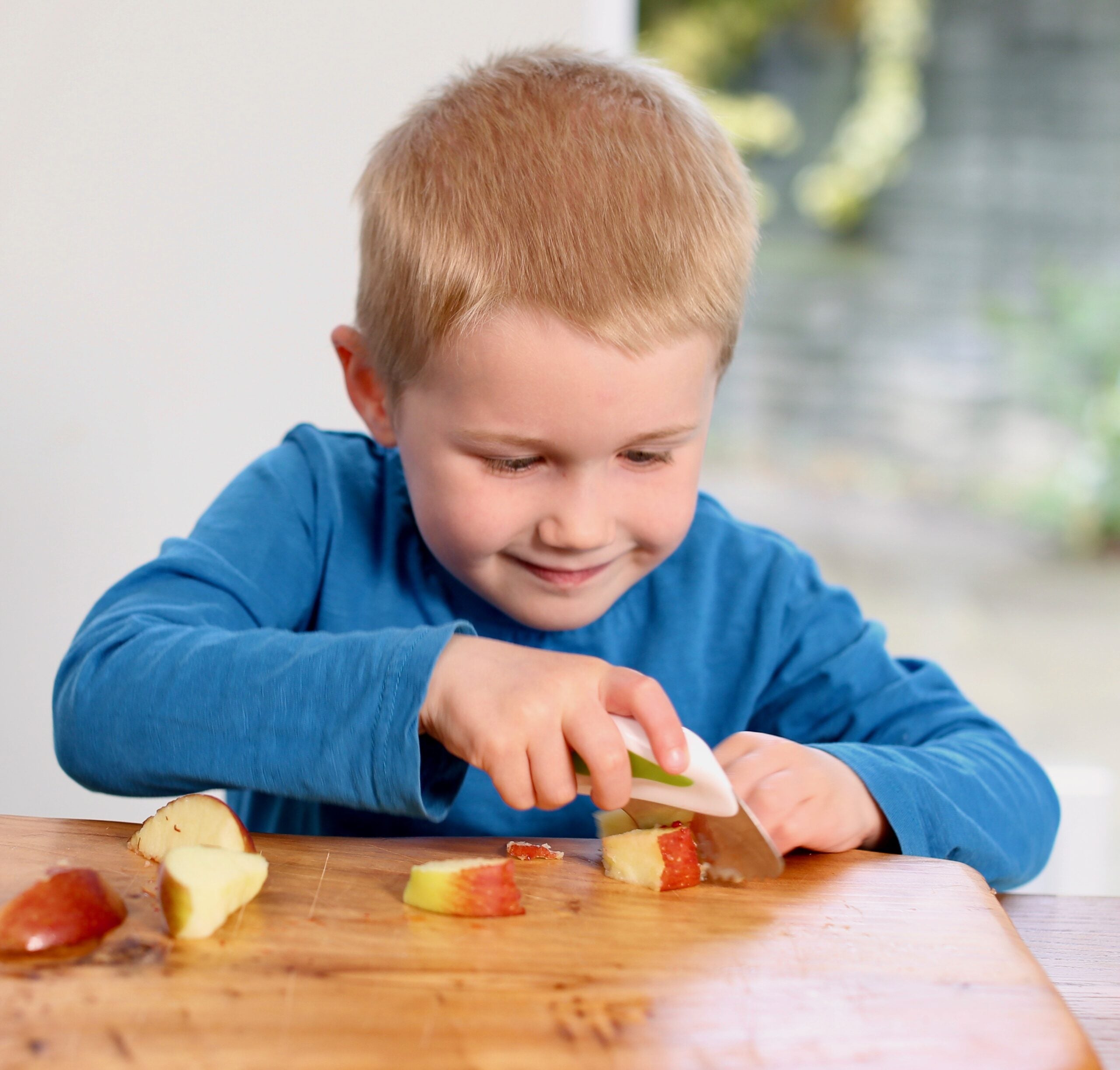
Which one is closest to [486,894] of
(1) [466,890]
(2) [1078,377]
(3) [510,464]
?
(1) [466,890]

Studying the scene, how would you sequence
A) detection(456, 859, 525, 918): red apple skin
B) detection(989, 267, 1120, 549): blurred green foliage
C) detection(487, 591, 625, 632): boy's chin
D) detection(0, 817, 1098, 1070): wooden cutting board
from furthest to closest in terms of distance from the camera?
detection(989, 267, 1120, 549): blurred green foliage < detection(487, 591, 625, 632): boy's chin < detection(456, 859, 525, 918): red apple skin < detection(0, 817, 1098, 1070): wooden cutting board

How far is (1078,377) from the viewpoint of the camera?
5484mm

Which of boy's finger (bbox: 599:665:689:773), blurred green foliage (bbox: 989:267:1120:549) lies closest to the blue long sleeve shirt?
boy's finger (bbox: 599:665:689:773)

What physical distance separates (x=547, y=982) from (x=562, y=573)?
0.41 m

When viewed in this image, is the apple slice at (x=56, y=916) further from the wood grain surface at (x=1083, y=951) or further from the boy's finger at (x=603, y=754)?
the wood grain surface at (x=1083, y=951)

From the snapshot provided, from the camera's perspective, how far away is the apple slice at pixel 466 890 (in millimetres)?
630

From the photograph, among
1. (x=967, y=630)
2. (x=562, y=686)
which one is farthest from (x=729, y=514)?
(x=967, y=630)

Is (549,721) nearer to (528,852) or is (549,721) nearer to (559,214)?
(528,852)

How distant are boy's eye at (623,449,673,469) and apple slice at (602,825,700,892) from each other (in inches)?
11.3

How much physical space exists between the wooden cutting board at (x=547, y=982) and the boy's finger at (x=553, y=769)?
0.04 m

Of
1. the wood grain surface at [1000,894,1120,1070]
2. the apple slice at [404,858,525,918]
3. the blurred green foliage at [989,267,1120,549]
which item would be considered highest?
the apple slice at [404,858,525,918]

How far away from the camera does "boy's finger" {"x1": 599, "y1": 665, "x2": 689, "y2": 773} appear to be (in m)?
0.68

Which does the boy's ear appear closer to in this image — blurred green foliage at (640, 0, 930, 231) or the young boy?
the young boy

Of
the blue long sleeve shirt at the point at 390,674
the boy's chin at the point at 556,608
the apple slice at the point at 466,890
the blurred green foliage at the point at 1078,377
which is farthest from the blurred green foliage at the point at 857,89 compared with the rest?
the apple slice at the point at 466,890
